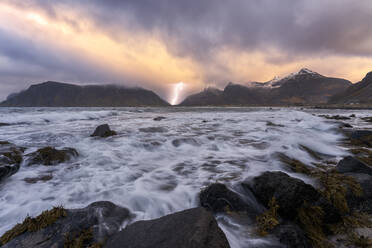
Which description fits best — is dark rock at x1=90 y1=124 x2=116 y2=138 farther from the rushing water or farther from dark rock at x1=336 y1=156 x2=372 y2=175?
dark rock at x1=336 y1=156 x2=372 y2=175

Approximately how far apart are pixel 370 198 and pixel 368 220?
0.60m

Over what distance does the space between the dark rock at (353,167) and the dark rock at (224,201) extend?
289cm

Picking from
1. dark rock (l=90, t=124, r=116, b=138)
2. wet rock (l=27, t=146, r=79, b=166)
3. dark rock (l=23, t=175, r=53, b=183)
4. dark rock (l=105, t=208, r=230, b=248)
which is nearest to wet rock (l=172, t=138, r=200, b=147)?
dark rock (l=90, t=124, r=116, b=138)

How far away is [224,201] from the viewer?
350 cm

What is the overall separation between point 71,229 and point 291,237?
323 cm

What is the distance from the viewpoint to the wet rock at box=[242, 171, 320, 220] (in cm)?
312

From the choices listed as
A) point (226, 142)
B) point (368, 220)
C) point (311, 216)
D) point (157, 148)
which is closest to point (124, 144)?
point (157, 148)

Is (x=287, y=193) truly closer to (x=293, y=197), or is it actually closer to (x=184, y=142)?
(x=293, y=197)

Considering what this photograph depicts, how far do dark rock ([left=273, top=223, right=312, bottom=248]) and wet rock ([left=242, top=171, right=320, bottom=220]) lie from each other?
1.32ft

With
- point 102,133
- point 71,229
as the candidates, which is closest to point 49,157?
point 102,133

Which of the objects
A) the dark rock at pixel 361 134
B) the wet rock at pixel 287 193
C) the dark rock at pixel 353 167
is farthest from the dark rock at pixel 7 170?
the dark rock at pixel 361 134

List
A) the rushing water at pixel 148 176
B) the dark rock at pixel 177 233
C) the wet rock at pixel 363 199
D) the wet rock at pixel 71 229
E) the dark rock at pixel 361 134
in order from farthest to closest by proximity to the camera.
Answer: the dark rock at pixel 361 134 → the rushing water at pixel 148 176 → the wet rock at pixel 363 199 → the wet rock at pixel 71 229 → the dark rock at pixel 177 233

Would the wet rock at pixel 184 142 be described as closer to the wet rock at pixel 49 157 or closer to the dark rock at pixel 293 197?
the wet rock at pixel 49 157

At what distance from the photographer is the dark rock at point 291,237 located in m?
2.50
